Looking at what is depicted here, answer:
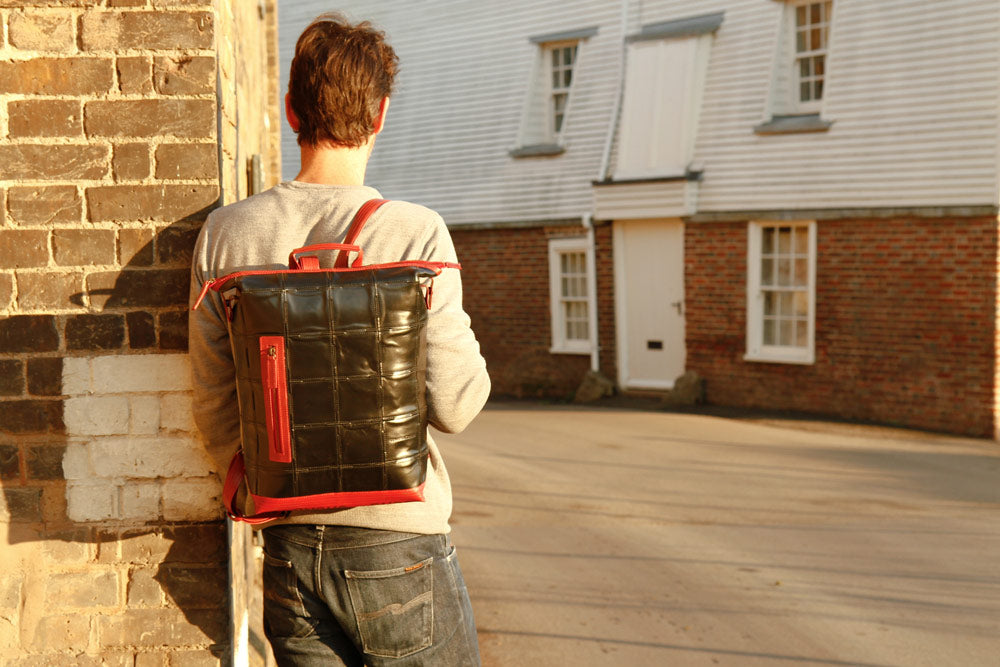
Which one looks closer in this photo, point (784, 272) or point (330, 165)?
point (330, 165)

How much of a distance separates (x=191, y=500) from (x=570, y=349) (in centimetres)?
1440

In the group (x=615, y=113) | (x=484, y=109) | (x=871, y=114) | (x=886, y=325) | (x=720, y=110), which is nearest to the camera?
(x=886, y=325)

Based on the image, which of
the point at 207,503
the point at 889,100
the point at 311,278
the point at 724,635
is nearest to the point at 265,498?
the point at 311,278

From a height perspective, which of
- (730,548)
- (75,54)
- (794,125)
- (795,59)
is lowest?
(730,548)

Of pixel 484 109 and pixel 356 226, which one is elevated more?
pixel 484 109

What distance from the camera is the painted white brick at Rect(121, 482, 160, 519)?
3.08 meters

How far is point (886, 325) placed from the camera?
1367 centimetres

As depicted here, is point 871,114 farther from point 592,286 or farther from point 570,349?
point 570,349

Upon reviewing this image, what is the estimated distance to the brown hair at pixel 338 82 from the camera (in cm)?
242

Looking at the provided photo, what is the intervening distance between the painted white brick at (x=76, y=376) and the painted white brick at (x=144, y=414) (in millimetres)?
130

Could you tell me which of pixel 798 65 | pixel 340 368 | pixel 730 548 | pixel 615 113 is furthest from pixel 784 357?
pixel 340 368

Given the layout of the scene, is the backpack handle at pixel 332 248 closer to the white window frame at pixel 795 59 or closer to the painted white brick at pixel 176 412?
the painted white brick at pixel 176 412

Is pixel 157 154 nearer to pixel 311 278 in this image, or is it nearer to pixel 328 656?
pixel 311 278

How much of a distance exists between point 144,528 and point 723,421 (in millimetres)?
11413
